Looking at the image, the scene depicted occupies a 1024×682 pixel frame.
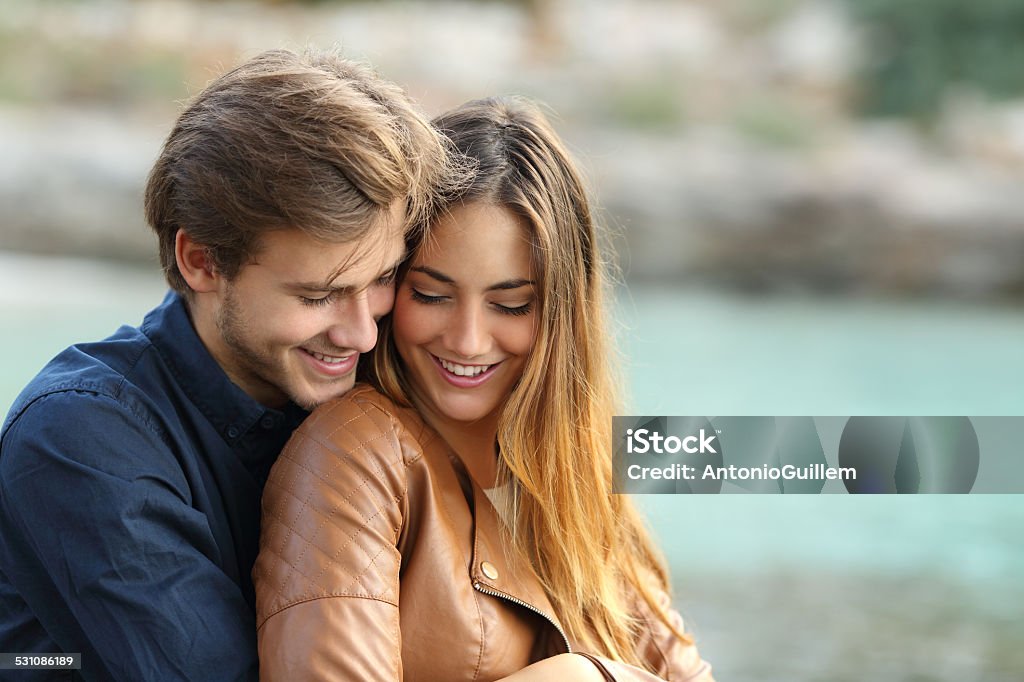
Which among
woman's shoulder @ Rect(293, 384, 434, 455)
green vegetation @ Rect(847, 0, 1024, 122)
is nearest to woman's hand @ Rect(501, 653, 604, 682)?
woman's shoulder @ Rect(293, 384, 434, 455)

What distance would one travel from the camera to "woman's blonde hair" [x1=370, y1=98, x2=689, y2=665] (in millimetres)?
1859

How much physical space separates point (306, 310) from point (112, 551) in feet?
1.46

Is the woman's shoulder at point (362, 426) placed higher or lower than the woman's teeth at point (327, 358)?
lower

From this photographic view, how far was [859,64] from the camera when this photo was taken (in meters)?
11.1

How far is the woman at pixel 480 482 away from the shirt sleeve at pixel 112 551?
0.28 ft

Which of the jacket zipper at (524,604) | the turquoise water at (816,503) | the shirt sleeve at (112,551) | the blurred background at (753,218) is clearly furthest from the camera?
the blurred background at (753,218)

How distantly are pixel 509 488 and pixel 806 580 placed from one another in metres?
2.95

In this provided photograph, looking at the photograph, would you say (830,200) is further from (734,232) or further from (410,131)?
(410,131)

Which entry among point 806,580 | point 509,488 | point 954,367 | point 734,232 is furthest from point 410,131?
point 734,232

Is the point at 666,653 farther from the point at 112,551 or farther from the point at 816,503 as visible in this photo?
the point at 816,503

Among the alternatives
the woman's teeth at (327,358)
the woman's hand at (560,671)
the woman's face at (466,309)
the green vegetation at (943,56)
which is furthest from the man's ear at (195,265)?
the green vegetation at (943,56)

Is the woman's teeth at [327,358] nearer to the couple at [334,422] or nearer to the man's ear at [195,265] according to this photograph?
the couple at [334,422]

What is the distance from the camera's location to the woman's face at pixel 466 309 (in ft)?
5.92

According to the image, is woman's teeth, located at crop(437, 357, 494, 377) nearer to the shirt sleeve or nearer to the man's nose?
the man's nose
